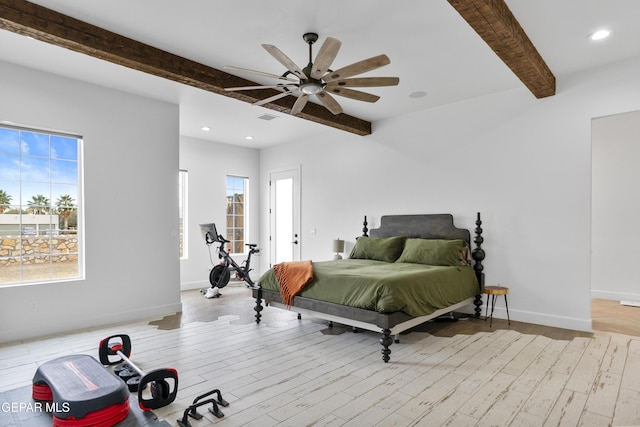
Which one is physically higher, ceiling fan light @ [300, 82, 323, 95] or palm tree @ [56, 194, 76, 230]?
ceiling fan light @ [300, 82, 323, 95]

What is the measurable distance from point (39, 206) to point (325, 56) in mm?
3800

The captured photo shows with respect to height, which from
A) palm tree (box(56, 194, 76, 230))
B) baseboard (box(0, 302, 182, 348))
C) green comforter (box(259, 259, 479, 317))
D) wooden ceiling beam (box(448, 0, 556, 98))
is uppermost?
wooden ceiling beam (box(448, 0, 556, 98))

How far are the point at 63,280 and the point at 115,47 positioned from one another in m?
2.71

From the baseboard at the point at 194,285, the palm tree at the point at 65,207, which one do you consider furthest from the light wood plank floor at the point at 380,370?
the baseboard at the point at 194,285

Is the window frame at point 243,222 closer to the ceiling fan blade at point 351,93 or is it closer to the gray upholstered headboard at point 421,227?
the gray upholstered headboard at point 421,227

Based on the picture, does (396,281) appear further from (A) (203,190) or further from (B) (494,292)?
(A) (203,190)

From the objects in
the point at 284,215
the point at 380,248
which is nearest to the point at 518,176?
the point at 380,248

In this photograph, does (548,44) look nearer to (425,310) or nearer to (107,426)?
(425,310)

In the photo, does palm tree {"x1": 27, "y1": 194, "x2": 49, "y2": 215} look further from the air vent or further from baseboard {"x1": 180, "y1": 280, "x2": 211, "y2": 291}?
the air vent

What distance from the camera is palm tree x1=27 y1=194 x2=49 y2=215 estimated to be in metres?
4.27

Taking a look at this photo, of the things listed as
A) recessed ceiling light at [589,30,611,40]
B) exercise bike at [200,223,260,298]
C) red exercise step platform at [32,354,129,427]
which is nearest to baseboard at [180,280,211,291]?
exercise bike at [200,223,260,298]

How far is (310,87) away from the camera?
327 cm

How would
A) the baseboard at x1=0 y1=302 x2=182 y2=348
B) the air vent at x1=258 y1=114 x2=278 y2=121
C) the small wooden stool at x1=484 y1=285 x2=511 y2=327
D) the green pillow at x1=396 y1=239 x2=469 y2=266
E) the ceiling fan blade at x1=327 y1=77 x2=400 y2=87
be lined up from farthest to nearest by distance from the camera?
1. the air vent at x1=258 y1=114 x2=278 y2=121
2. the green pillow at x1=396 y1=239 x2=469 y2=266
3. the small wooden stool at x1=484 y1=285 x2=511 y2=327
4. the baseboard at x1=0 y1=302 x2=182 y2=348
5. the ceiling fan blade at x1=327 y1=77 x2=400 y2=87

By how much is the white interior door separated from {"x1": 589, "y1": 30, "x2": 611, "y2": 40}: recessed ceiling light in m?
5.02
